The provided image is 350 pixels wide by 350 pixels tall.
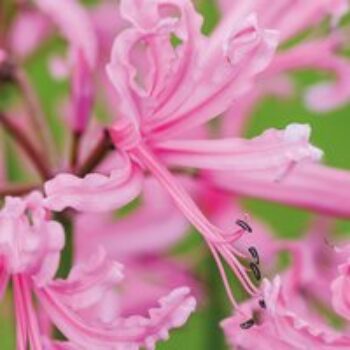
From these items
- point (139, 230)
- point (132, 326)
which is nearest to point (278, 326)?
point (132, 326)

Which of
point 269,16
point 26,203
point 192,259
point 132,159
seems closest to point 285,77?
point 192,259

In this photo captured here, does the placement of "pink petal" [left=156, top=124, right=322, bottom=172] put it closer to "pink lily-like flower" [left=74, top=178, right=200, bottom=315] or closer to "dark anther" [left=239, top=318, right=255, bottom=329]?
"dark anther" [left=239, top=318, right=255, bottom=329]

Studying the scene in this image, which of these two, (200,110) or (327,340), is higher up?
(200,110)

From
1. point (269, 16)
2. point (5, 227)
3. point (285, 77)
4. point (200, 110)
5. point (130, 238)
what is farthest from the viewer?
point (285, 77)

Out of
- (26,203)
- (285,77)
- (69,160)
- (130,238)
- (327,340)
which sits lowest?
(327,340)

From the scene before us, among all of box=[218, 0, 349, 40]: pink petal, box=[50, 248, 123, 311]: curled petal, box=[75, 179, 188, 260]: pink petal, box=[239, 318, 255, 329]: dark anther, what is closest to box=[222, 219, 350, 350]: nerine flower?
box=[239, 318, 255, 329]: dark anther

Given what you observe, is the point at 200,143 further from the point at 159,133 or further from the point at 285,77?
the point at 285,77

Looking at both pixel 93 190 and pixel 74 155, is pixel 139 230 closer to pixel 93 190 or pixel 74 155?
pixel 74 155
